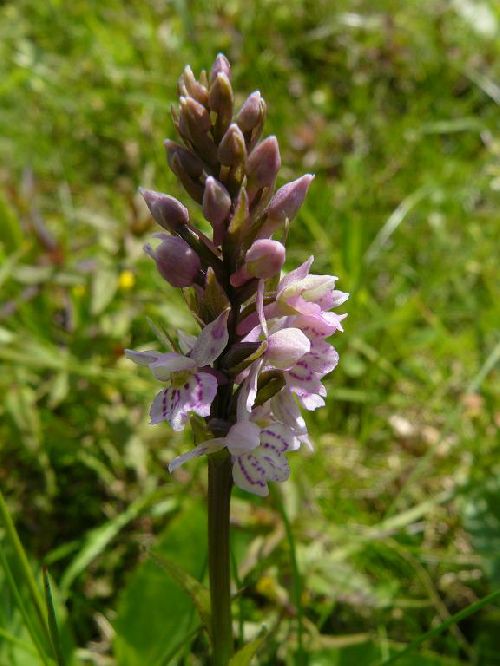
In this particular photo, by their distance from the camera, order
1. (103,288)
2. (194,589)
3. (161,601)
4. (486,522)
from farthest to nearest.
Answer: (103,288) < (486,522) < (161,601) < (194,589)

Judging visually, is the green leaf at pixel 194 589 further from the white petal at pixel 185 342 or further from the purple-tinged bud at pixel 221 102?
the purple-tinged bud at pixel 221 102

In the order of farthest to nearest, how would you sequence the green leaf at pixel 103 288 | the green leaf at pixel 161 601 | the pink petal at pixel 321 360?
the green leaf at pixel 103 288, the green leaf at pixel 161 601, the pink petal at pixel 321 360

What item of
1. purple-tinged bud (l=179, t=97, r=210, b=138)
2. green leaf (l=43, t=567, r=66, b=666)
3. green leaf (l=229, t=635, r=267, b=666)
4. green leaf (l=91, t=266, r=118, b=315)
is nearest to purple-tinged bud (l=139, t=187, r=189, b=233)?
purple-tinged bud (l=179, t=97, r=210, b=138)

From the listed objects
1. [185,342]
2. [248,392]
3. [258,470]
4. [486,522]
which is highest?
[185,342]

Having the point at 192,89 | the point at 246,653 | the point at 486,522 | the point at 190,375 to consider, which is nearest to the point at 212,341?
the point at 190,375

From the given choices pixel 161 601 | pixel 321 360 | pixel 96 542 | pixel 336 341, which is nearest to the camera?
pixel 321 360

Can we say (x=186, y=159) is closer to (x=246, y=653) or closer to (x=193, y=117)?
(x=193, y=117)

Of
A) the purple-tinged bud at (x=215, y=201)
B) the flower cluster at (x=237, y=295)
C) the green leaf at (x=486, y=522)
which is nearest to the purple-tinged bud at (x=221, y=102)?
the flower cluster at (x=237, y=295)

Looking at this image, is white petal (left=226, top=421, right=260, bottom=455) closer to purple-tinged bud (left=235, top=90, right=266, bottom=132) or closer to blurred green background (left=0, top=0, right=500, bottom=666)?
blurred green background (left=0, top=0, right=500, bottom=666)
